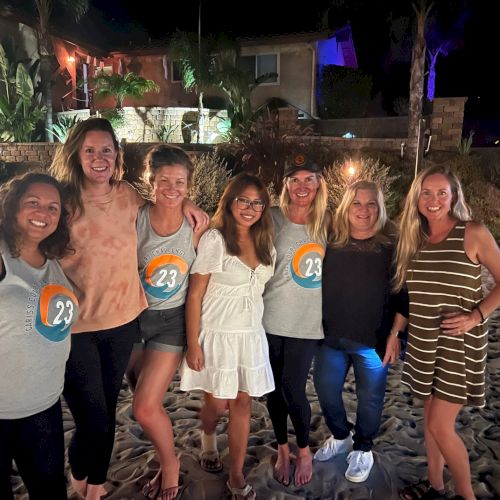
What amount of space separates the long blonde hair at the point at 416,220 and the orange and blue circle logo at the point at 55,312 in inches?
78.5

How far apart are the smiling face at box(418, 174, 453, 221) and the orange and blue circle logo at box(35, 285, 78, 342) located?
2.14 metres

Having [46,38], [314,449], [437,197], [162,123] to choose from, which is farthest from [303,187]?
[46,38]

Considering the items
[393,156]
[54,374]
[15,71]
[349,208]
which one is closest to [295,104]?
[393,156]

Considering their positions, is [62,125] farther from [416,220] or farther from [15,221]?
[416,220]

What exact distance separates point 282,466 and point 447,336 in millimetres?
1512

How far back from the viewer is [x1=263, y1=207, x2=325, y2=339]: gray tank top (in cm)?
294

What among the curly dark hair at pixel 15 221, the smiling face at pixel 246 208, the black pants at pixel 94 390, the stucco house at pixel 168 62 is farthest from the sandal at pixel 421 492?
the stucco house at pixel 168 62

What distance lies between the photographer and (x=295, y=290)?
9.69 ft

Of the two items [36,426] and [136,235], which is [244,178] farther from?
[36,426]

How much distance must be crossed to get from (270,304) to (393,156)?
13.0m

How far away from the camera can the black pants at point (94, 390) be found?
2.49 meters

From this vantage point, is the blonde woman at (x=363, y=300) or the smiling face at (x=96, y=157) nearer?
the smiling face at (x=96, y=157)

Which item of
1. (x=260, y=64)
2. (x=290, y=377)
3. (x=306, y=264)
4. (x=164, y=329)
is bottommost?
(x=290, y=377)

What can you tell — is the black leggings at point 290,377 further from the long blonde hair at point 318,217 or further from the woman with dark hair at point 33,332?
the woman with dark hair at point 33,332
